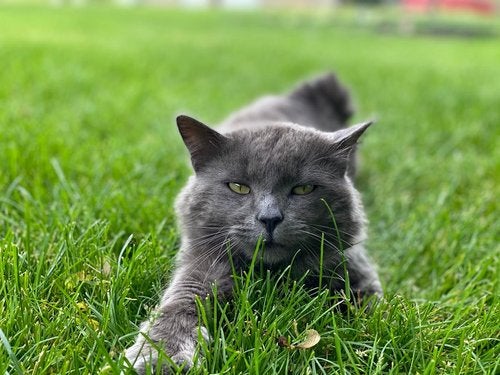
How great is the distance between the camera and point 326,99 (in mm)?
4352

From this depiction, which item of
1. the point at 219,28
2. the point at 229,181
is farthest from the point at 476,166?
the point at 219,28

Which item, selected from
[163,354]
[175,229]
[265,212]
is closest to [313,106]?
[175,229]

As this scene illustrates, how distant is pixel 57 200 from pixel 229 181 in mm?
1026

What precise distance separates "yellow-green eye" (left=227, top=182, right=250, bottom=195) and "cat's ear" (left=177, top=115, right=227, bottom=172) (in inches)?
7.2

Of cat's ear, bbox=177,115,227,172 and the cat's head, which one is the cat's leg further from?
cat's ear, bbox=177,115,227,172

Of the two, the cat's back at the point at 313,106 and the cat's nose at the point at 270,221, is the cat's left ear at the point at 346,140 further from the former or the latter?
the cat's back at the point at 313,106

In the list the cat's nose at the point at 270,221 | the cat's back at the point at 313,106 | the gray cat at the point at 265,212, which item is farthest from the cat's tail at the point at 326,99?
the cat's nose at the point at 270,221

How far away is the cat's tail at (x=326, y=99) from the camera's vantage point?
422 cm

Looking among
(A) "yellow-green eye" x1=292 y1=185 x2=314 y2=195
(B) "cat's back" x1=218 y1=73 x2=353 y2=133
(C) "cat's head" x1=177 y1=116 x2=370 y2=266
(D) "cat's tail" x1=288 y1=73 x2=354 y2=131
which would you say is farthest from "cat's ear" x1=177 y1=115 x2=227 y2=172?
(D) "cat's tail" x1=288 y1=73 x2=354 y2=131

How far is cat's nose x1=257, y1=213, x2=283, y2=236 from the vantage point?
1883 millimetres

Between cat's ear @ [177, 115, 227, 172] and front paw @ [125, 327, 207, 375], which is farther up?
cat's ear @ [177, 115, 227, 172]

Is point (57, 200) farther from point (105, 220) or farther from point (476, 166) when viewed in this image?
point (476, 166)

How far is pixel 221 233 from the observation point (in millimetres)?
2057

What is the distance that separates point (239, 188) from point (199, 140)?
0.89 feet
